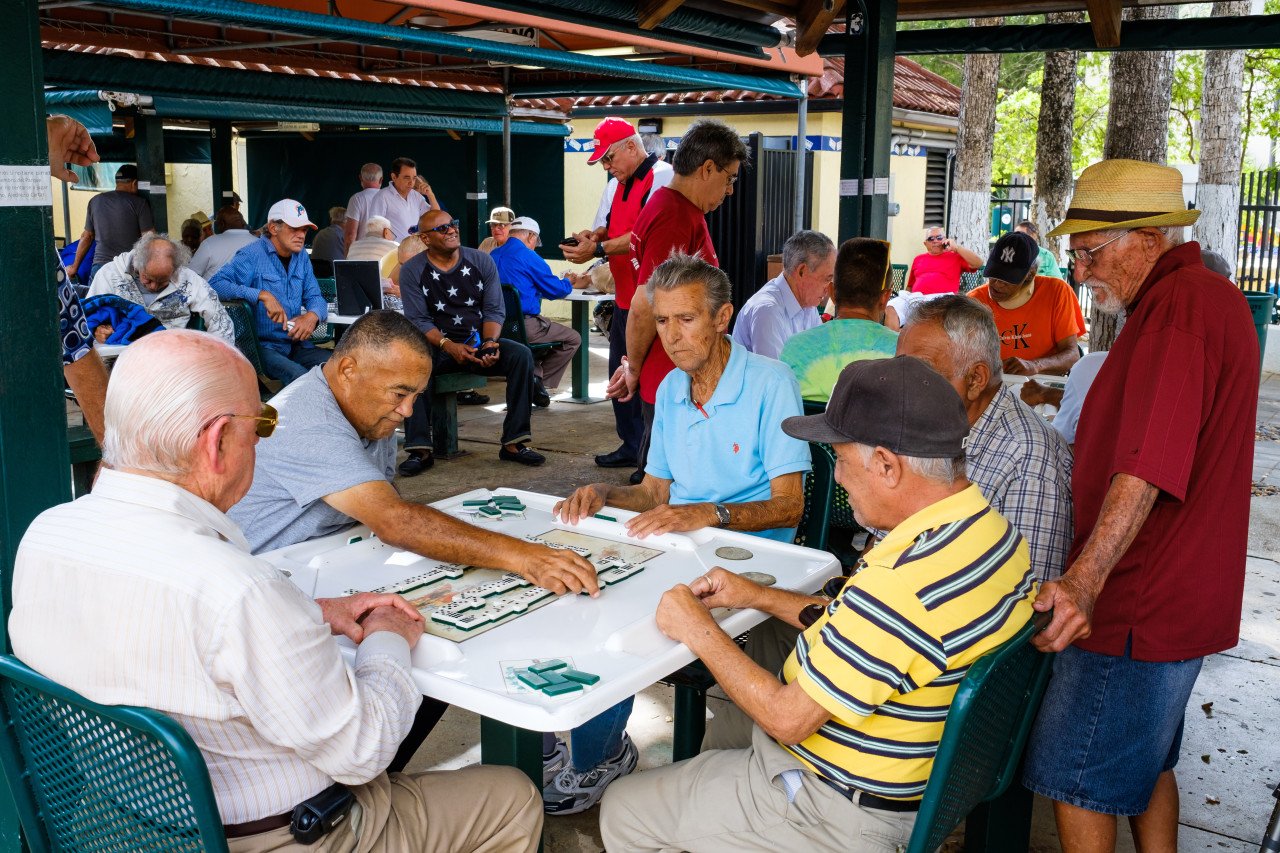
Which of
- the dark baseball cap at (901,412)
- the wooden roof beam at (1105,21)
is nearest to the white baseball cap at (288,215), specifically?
the wooden roof beam at (1105,21)

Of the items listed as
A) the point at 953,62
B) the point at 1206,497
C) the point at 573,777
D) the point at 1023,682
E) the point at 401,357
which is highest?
the point at 953,62

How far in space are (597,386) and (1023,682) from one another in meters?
7.90

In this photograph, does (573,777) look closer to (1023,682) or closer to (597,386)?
(1023,682)

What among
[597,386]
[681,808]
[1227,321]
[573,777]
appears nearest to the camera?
[681,808]

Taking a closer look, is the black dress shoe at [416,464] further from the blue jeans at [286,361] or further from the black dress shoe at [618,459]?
the black dress shoe at [618,459]

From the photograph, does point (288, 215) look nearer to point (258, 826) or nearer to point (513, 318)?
point (513, 318)

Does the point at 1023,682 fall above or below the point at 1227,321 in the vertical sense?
below

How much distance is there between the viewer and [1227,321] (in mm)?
2365

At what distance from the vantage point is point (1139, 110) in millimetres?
8742

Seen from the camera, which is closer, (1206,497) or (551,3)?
(1206,497)

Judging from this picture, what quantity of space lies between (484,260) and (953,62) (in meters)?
27.0

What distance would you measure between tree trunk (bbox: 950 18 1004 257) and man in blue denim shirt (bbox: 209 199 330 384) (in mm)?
8981

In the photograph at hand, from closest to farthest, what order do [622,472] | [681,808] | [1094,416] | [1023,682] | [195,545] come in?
[195,545]
[1023,682]
[681,808]
[1094,416]
[622,472]

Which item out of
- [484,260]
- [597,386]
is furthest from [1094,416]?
[597,386]
